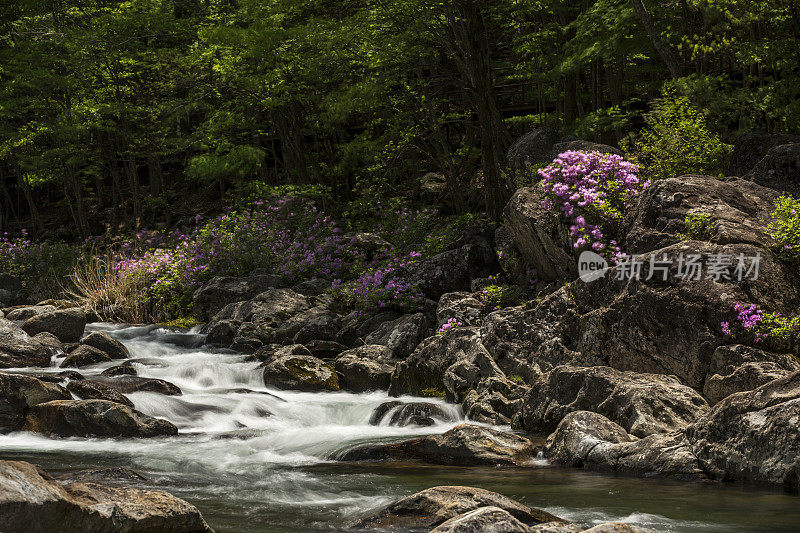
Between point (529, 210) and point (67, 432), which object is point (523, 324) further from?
point (67, 432)

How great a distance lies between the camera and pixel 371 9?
1534cm

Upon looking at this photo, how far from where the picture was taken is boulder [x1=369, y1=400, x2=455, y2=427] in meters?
8.62

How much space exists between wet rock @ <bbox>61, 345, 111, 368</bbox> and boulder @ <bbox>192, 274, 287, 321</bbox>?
140 inches

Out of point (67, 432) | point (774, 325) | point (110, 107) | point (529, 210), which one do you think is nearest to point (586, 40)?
point (529, 210)

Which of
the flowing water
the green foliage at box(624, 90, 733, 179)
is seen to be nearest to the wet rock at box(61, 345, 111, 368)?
the flowing water

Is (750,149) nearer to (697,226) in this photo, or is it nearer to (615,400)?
(697,226)

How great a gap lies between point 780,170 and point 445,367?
5.06m

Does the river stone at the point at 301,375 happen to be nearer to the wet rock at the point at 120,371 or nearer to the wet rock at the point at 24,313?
the wet rock at the point at 120,371

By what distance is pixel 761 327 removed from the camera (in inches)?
290

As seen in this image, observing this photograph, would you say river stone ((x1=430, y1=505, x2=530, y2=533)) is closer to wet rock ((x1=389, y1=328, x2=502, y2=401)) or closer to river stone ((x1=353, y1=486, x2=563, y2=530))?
river stone ((x1=353, y1=486, x2=563, y2=530))

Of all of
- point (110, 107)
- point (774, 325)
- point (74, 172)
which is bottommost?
point (774, 325)

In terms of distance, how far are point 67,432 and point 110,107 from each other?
53.3 ft

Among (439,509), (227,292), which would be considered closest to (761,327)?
(439,509)

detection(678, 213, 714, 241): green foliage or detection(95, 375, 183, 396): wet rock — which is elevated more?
detection(678, 213, 714, 241): green foliage
